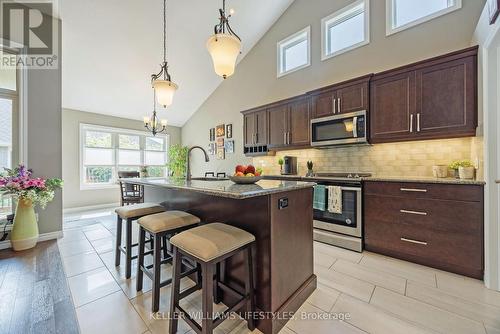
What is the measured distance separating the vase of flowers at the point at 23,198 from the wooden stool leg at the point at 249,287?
3170 millimetres

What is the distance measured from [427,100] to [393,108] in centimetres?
34

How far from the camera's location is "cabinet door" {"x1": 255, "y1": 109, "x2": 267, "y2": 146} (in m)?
4.32

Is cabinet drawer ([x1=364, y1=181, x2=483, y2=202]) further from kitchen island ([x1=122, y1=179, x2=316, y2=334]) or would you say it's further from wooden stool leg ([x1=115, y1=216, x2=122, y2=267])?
wooden stool leg ([x1=115, y1=216, x2=122, y2=267])

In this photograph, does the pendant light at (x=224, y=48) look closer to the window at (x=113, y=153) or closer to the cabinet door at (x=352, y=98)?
the cabinet door at (x=352, y=98)

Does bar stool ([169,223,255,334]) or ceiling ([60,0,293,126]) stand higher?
ceiling ([60,0,293,126])

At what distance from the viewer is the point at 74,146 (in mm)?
5340

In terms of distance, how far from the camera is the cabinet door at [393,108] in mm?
2629

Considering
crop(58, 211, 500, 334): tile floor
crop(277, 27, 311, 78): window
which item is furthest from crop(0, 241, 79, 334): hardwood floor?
crop(277, 27, 311, 78): window

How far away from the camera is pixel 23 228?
2807 millimetres

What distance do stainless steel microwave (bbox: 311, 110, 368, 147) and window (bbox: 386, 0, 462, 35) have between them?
1.35 m

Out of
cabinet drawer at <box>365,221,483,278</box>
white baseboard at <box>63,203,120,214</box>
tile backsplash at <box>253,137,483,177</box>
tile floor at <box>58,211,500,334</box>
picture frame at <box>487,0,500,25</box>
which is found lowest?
tile floor at <box>58,211,500,334</box>

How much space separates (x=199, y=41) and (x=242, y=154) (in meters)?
2.61

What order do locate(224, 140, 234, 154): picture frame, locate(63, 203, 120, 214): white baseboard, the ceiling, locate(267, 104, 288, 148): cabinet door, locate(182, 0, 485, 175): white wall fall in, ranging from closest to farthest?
locate(182, 0, 485, 175): white wall, the ceiling, locate(267, 104, 288, 148): cabinet door, locate(63, 203, 120, 214): white baseboard, locate(224, 140, 234, 154): picture frame

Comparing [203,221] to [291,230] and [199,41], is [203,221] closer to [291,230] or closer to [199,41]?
[291,230]
